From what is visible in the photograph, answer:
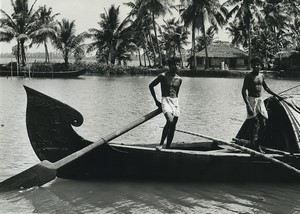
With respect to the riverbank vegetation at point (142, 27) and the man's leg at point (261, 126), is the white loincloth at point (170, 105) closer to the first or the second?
the man's leg at point (261, 126)

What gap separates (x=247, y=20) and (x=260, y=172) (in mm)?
36540

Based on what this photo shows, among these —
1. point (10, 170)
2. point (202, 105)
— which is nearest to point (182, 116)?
point (202, 105)

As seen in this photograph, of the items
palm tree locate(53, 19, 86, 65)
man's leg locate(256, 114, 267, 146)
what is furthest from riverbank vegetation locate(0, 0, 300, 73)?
man's leg locate(256, 114, 267, 146)

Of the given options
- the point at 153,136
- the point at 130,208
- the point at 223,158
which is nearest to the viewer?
the point at 130,208

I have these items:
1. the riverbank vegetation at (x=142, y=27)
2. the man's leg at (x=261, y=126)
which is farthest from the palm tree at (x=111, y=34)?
the man's leg at (x=261, y=126)

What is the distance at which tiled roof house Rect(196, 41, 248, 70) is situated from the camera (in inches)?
1866

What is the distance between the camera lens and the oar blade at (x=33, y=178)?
6.79 m

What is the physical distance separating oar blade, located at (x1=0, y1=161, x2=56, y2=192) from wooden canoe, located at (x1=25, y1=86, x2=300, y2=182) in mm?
303

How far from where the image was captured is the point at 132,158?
7.11m

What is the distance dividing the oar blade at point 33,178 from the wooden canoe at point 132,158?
0.30 meters

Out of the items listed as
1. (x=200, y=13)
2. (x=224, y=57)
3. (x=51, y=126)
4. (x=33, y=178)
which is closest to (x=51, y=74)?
(x=200, y=13)

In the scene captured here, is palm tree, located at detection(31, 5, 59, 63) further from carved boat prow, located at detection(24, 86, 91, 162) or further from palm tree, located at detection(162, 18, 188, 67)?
carved boat prow, located at detection(24, 86, 91, 162)

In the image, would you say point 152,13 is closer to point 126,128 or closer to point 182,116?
point 182,116

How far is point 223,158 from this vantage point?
6.96 meters
